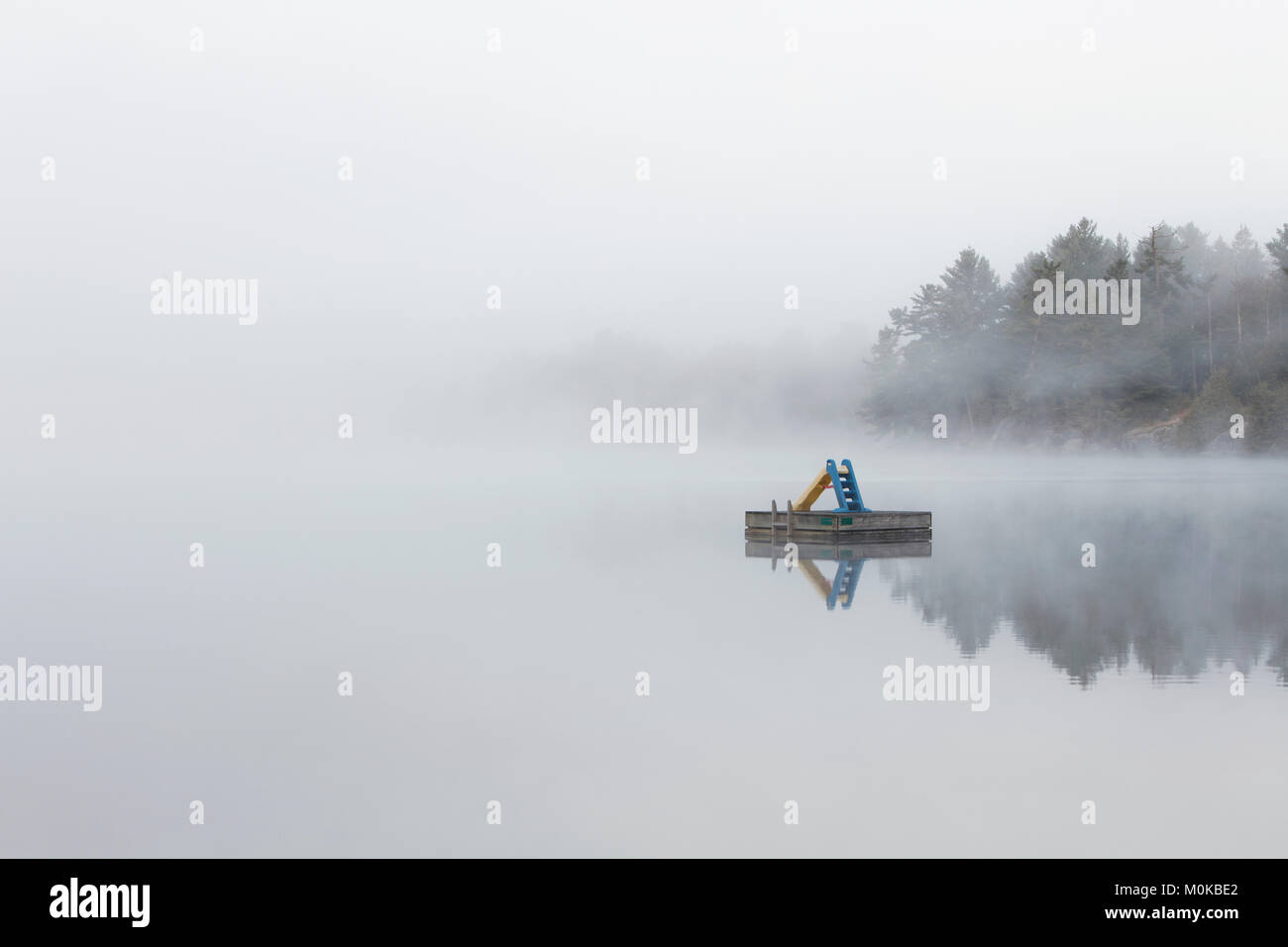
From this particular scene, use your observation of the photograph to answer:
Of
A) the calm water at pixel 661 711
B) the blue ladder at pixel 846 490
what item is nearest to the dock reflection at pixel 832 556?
the calm water at pixel 661 711

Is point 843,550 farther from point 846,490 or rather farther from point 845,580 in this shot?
point 845,580

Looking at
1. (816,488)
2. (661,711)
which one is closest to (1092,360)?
(816,488)

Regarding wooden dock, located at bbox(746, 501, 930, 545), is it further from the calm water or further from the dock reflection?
the calm water

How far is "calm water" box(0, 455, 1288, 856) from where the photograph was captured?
1254cm

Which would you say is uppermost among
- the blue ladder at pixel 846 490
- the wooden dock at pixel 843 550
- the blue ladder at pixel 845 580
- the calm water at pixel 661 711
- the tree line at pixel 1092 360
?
the tree line at pixel 1092 360

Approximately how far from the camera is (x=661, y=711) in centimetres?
1780

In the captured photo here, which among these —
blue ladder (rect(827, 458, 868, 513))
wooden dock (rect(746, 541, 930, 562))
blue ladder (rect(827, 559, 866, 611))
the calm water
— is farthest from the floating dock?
the calm water

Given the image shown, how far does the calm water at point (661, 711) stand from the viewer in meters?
12.5

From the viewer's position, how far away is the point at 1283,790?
13.0 m

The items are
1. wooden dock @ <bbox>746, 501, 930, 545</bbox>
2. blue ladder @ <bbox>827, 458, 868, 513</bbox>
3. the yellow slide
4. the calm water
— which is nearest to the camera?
the calm water

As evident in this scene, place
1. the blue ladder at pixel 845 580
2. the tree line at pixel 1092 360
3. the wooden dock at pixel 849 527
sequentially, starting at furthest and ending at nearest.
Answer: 1. the tree line at pixel 1092 360
2. the wooden dock at pixel 849 527
3. the blue ladder at pixel 845 580

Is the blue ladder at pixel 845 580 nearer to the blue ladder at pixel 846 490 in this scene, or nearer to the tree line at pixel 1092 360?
the blue ladder at pixel 846 490

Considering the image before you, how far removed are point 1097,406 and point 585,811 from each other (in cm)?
9720

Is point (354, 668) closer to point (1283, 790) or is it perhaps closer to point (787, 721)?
point (787, 721)
